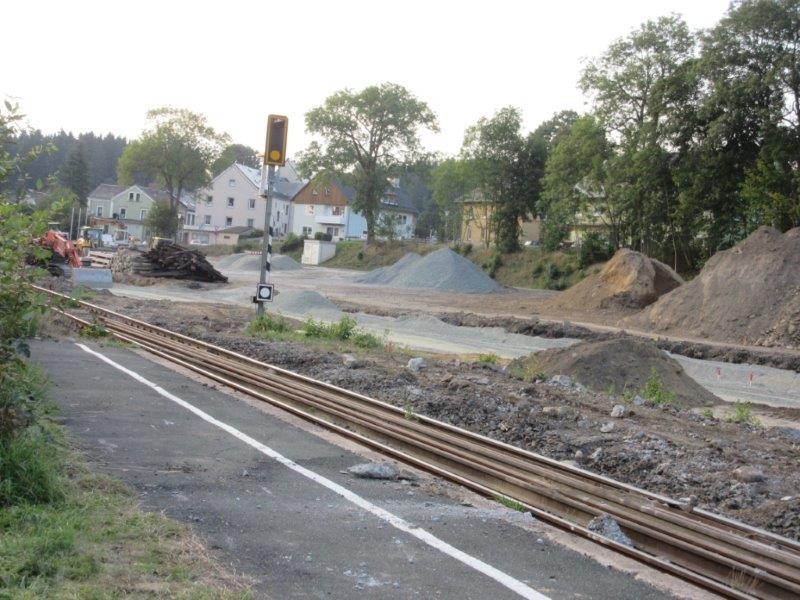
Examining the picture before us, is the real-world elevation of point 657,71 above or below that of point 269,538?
above

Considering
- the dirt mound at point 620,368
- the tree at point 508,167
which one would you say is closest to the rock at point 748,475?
the dirt mound at point 620,368

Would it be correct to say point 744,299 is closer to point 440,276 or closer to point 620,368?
point 620,368

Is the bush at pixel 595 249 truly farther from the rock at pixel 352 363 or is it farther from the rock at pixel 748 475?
the rock at pixel 748 475

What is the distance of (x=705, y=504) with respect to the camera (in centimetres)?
822

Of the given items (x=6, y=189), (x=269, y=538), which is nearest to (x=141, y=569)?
(x=269, y=538)

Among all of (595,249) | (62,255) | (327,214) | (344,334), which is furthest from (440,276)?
(327,214)

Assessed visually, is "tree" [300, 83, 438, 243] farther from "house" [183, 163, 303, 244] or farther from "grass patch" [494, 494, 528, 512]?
"grass patch" [494, 494, 528, 512]

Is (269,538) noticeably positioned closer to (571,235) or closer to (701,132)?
(701,132)

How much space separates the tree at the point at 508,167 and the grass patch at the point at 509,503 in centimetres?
5990

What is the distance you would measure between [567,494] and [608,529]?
98 cm

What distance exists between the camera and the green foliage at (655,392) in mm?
15808

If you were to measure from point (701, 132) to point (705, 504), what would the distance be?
42.2m

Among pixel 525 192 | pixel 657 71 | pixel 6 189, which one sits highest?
pixel 657 71

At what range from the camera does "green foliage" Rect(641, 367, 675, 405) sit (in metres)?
15.8
